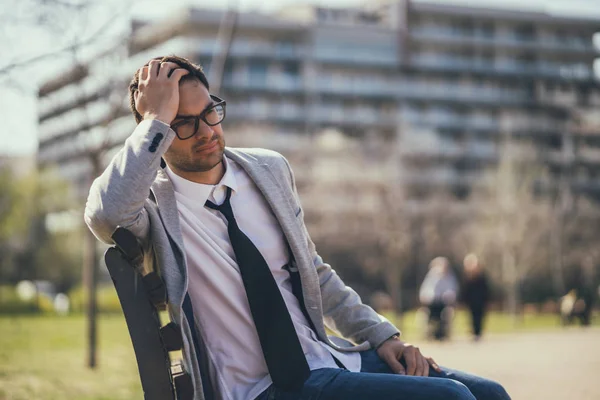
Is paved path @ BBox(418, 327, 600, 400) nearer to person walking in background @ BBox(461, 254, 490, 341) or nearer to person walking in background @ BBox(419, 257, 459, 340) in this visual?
person walking in background @ BBox(461, 254, 490, 341)

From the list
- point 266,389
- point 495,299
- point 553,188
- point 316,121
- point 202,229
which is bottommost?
point 495,299

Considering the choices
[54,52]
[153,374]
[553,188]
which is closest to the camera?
[153,374]

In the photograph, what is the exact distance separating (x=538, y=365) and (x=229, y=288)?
10835 mm

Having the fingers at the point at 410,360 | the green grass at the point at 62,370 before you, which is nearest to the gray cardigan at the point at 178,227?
the fingers at the point at 410,360

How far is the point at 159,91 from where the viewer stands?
3.04 m

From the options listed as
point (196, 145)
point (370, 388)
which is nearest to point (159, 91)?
point (196, 145)

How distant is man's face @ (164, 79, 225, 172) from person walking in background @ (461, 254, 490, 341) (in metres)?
19.4

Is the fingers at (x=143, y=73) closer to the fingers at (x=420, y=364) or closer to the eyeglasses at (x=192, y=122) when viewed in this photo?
the eyeglasses at (x=192, y=122)

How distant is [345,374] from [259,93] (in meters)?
86.0

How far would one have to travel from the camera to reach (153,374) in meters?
2.78

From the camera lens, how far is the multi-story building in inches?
3438

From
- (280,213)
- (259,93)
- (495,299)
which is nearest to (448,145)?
(259,93)

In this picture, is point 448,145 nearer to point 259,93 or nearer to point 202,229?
point 259,93

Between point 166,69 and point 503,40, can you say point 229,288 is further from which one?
point 503,40
